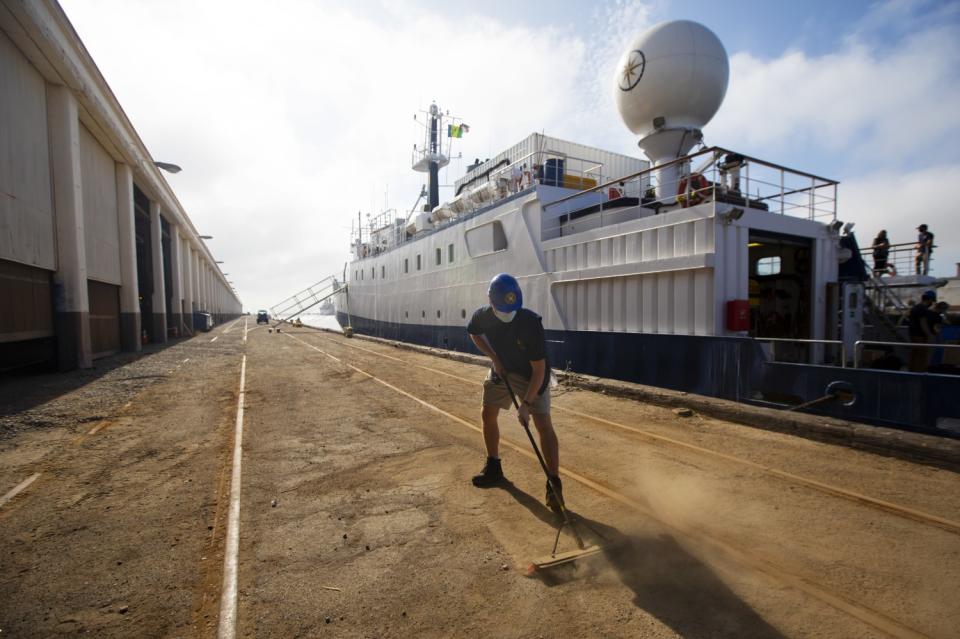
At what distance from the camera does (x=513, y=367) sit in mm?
3973

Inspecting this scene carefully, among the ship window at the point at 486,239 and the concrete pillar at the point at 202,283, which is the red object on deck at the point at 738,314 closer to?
the ship window at the point at 486,239

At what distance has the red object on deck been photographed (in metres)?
7.98

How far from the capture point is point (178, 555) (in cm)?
302

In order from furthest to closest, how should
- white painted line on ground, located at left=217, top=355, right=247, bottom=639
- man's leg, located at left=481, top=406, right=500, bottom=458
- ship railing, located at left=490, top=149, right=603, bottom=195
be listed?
ship railing, located at left=490, top=149, right=603, bottom=195
man's leg, located at left=481, top=406, right=500, bottom=458
white painted line on ground, located at left=217, top=355, right=247, bottom=639

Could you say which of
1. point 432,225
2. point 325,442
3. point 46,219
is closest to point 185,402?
point 325,442

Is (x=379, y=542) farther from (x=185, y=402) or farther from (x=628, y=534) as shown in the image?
(x=185, y=402)

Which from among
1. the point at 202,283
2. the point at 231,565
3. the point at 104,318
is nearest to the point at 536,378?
the point at 231,565

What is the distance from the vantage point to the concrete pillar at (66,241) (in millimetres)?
11727

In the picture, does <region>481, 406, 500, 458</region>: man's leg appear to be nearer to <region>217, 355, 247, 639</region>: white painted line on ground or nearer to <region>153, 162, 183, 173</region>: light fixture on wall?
<region>217, 355, 247, 639</region>: white painted line on ground

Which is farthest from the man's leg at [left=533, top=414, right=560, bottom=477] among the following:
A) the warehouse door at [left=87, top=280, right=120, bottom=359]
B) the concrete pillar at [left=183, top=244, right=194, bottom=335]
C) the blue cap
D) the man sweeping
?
the concrete pillar at [left=183, top=244, right=194, bottom=335]

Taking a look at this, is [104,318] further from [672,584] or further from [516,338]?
[672,584]

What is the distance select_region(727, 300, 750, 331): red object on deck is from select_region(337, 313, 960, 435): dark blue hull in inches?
24.9

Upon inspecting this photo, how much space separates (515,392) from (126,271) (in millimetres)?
19696

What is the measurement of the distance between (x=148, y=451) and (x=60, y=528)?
203 cm
